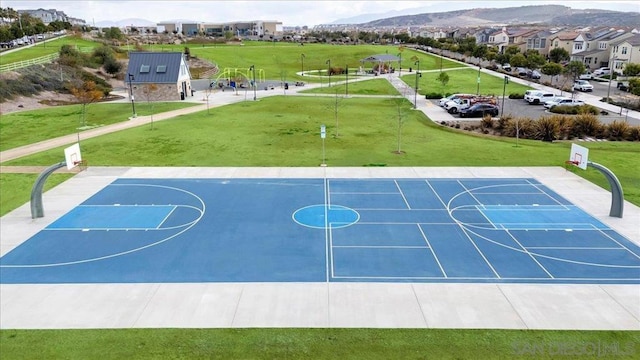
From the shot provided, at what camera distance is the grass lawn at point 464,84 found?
67375 millimetres

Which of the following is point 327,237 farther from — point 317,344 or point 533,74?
point 533,74

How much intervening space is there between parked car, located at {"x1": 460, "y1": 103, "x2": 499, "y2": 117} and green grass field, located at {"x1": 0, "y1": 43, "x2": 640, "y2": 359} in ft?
14.0

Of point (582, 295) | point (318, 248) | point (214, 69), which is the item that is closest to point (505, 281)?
point (582, 295)

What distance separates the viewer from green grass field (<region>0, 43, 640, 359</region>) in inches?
520

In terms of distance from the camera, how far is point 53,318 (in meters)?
14.7

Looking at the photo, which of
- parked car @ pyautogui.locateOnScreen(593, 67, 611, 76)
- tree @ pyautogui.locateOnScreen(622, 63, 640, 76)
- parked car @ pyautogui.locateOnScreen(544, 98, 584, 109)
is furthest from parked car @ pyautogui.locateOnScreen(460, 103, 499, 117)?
parked car @ pyautogui.locateOnScreen(593, 67, 611, 76)

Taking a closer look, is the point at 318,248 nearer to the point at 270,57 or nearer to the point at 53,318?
the point at 53,318

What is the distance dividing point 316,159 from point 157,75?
3317 centimetres

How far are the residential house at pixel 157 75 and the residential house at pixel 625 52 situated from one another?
72.6 m

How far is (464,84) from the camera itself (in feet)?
242

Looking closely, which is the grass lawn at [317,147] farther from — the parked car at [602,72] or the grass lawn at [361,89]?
the parked car at [602,72]

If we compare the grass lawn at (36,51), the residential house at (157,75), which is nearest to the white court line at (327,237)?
the residential house at (157,75)

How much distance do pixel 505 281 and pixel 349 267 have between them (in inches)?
215

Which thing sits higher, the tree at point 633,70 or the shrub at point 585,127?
the tree at point 633,70
